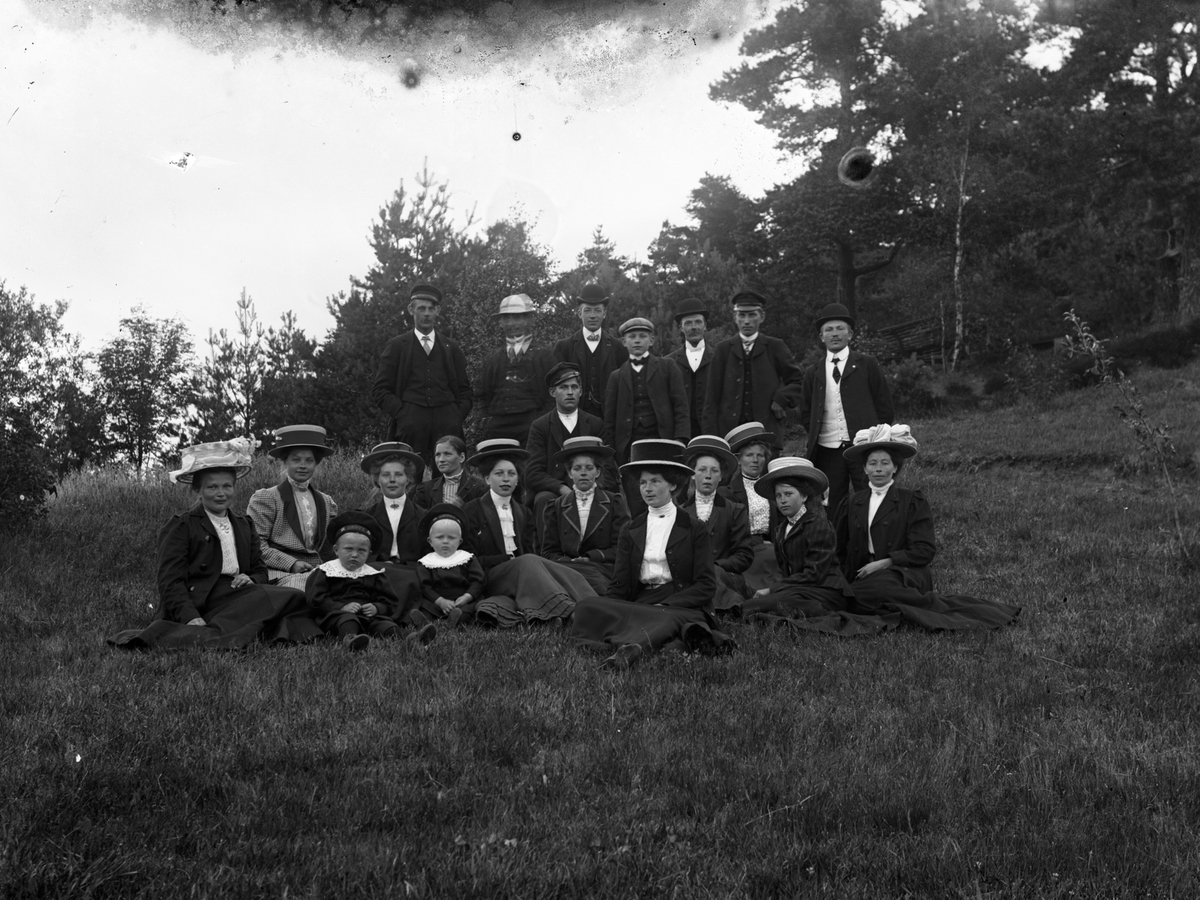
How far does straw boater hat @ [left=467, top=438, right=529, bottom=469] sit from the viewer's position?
937 cm

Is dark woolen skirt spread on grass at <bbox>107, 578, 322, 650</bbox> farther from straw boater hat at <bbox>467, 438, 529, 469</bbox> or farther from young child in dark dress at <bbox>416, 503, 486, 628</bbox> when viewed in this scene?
straw boater hat at <bbox>467, 438, 529, 469</bbox>

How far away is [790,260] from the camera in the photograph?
32188mm

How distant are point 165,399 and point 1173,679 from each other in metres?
25.5

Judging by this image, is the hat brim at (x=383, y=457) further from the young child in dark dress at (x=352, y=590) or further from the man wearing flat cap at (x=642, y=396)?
the man wearing flat cap at (x=642, y=396)

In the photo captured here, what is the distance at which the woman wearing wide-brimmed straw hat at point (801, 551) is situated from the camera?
816cm

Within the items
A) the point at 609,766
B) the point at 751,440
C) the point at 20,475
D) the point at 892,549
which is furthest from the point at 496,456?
the point at 20,475

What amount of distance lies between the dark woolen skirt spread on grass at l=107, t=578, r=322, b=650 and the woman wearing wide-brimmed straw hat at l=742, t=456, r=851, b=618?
3173 millimetres

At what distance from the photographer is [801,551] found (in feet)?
28.2

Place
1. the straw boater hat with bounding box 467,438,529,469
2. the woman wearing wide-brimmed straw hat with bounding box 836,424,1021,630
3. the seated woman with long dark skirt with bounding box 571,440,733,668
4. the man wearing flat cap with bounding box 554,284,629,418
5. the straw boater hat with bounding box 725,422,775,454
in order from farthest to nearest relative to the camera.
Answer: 1. the man wearing flat cap with bounding box 554,284,629,418
2. the straw boater hat with bounding box 725,422,775,454
3. the straw boater hat with bounding box 467,438,529,469
4. the woman wearing wide-brimmed straw hat with bounding box 836,424,1021,630
5. the seated woman with long dark skirt with bounding box 571,440,733,668

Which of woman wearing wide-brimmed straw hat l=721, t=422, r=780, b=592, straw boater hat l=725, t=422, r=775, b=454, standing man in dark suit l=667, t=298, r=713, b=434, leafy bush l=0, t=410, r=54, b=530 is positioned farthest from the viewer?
leafy bush l=0, t=410, r=54, b=530

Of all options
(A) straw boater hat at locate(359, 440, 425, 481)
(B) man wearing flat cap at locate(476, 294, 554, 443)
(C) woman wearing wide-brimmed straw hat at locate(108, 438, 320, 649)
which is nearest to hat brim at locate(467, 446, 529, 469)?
(A) straw boater hat at locate(359, 440, 425, 481)

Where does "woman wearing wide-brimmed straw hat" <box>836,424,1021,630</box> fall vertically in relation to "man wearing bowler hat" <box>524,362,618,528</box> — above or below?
below

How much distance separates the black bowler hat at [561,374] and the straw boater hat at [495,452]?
2.81 feet

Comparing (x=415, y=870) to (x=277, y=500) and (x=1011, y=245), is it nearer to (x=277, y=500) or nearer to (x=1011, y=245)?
(x=277, y=500)
